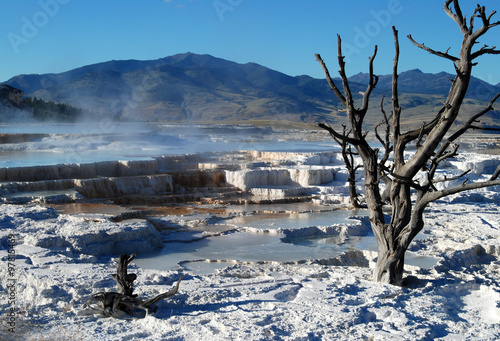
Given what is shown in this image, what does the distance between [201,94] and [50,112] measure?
6777 cm

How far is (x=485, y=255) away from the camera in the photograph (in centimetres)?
689

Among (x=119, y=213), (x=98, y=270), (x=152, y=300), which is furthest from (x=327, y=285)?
(x=119, y=213)

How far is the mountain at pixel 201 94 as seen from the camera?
80.3 m

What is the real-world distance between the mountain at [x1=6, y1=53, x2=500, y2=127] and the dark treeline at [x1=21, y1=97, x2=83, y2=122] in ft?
92.9

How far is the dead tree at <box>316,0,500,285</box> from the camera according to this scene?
367 centimetres

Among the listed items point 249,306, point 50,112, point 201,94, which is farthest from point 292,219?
point 201,94

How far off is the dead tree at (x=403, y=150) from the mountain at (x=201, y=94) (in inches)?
2314

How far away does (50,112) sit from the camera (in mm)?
30906

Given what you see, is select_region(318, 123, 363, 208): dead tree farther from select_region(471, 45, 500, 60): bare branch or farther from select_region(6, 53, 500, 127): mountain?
select_region(6, 53, 500, 127): mountain

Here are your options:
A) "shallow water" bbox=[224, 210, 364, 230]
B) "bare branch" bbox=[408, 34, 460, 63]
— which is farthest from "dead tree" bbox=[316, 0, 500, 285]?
"shallow water" bbox=[224, 210, 364, 230]

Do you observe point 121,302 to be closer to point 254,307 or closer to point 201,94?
point 254,307

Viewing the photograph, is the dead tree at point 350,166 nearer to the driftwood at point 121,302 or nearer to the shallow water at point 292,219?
the driftwood at point 121,302

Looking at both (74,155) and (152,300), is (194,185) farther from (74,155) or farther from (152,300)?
(152,300)

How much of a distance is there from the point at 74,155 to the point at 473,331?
47.2ft
